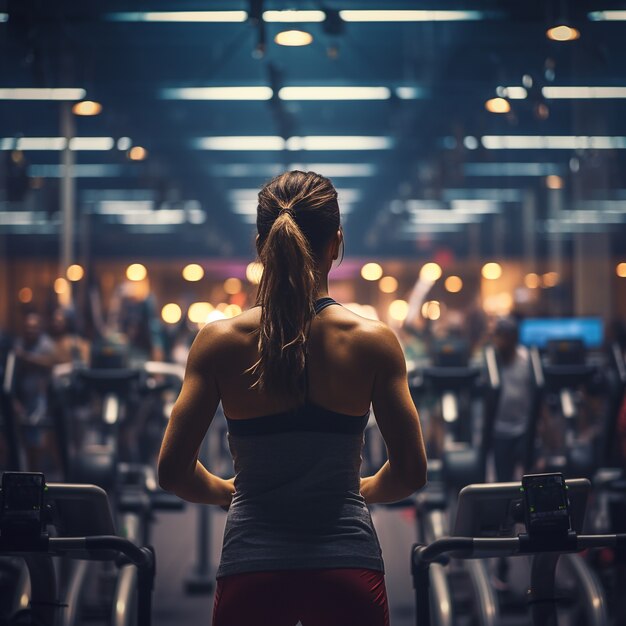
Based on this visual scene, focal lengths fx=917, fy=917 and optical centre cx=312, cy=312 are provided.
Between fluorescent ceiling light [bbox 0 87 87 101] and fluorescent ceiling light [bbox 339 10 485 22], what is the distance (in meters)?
2.87

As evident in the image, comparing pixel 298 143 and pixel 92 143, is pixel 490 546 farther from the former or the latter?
pixel 92 143

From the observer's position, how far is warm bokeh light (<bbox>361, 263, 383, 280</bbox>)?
2211 cm

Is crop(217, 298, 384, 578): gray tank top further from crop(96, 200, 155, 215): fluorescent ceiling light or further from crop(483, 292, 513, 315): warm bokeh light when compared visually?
crop(96, 200, 155, 215): fluorescent ceiling light

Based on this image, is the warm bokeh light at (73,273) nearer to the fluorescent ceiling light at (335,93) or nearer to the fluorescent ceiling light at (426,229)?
the fluorescent ceiling light at (335,93)

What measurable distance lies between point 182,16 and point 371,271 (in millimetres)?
14969

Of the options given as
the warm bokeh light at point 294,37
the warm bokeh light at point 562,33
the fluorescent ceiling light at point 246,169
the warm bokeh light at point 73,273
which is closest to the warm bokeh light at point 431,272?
the fluorescent ceiling light at point 246,169

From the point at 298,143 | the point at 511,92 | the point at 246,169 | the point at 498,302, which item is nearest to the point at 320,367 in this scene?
the point at 511,92

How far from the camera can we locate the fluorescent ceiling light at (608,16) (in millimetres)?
7273

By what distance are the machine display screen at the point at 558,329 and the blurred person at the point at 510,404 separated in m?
1.81

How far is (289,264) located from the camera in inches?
64.2

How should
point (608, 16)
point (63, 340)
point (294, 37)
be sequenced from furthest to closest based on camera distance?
point (63, 340) → point (608, 16) → point (294, 37)

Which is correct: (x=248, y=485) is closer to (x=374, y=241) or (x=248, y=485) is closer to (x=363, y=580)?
(x=363, y=580)

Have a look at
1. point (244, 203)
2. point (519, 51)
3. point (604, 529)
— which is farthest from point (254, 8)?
point (244, 203)

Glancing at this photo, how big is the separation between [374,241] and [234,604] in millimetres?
21401
